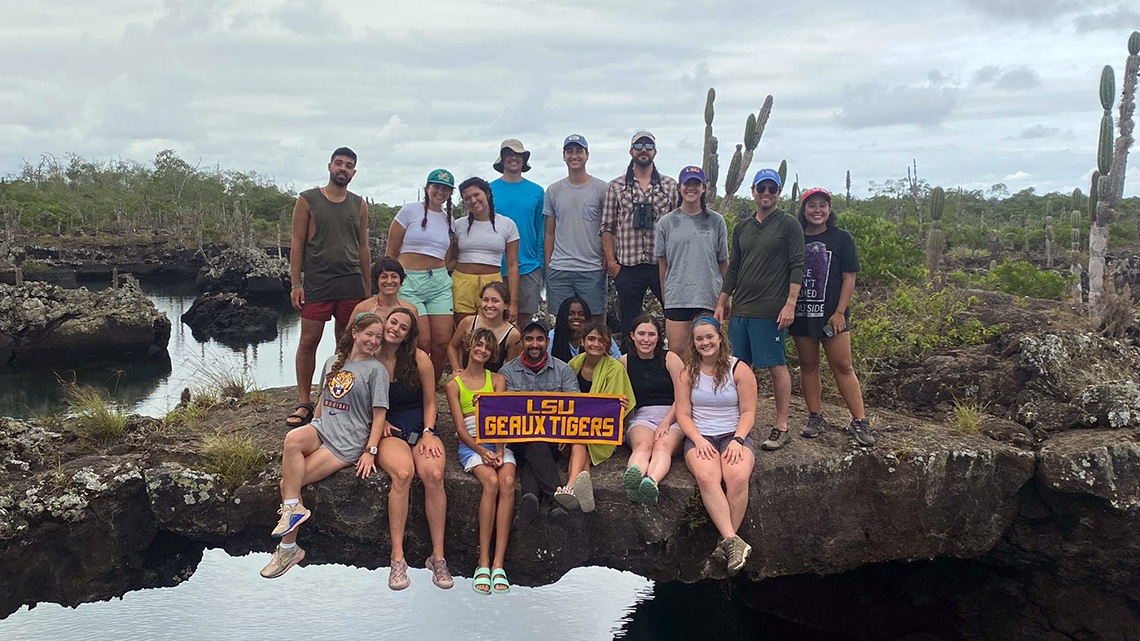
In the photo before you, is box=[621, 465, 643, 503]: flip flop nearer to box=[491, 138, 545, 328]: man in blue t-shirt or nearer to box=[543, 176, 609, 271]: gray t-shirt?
box=[491, 138, 545, 328]: man in blue t-shirt

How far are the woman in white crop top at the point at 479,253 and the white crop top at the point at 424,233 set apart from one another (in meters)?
0.11

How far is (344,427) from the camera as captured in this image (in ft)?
20.0

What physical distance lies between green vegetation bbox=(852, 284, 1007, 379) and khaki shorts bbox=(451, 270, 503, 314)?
4.10m

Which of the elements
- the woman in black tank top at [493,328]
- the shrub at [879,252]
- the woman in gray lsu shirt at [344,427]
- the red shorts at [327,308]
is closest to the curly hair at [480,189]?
the woman in black tank top at [493,328]

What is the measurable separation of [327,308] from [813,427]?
3.92 meters

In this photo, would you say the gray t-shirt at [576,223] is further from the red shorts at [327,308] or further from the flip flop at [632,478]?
the flip flop at [632,478]

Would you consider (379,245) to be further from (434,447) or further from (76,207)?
(434,447)

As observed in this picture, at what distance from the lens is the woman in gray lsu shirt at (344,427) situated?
5.91 metres

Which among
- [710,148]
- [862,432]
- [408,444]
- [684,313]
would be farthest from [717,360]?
[710,148]

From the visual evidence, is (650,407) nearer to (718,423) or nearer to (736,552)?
(718,423)

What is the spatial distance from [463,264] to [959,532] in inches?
173

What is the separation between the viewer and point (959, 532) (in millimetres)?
6965

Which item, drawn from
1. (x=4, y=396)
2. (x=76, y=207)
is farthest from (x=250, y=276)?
(x=76, y=207)

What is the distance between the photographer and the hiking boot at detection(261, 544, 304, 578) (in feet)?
18.7
